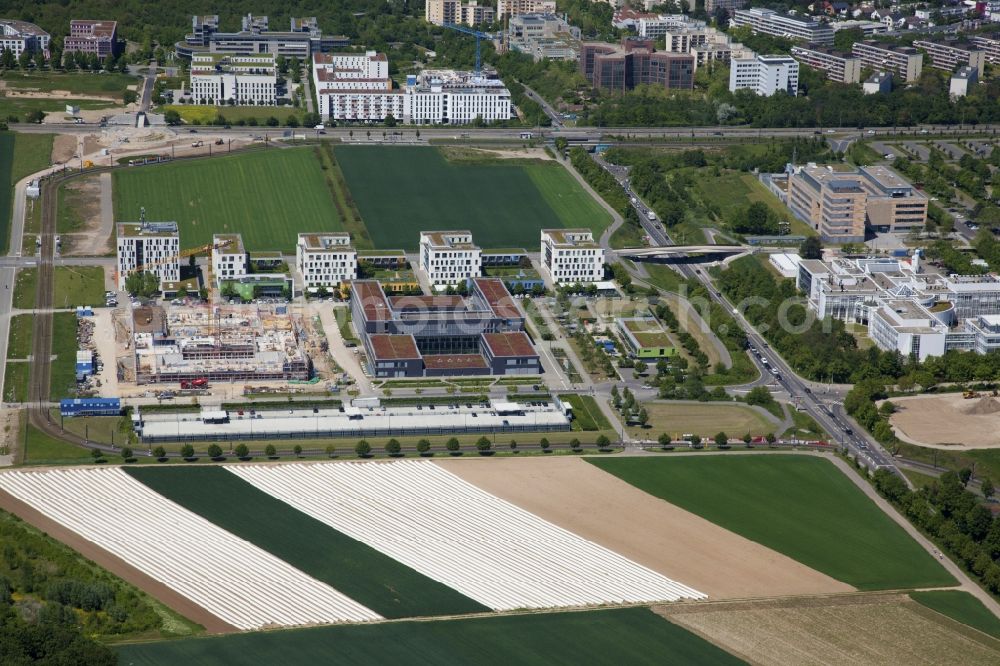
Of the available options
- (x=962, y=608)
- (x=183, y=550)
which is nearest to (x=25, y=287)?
(x=183, y=550)

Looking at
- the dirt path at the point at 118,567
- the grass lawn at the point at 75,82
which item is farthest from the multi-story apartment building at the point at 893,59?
the dirt path at the point at 118,567

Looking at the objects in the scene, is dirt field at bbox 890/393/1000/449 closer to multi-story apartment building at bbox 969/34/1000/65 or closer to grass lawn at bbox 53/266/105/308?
grass lawn at bbox 53/266/105/308

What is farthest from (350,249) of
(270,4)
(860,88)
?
(270,4)

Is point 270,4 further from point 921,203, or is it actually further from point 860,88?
point 921,203

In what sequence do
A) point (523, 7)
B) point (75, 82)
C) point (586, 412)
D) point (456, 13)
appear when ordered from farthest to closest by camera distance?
point (523, 7), point (456, 13), point (75, 82), point (586, 412)

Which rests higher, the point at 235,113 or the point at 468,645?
the point at 235,113

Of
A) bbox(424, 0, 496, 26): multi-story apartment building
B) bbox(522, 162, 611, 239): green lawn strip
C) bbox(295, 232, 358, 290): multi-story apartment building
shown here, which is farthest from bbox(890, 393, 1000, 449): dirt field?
bbox(424, 0, 496, 26): multi-story apartment building

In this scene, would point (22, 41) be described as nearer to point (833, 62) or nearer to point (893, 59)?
point (833, 62)
